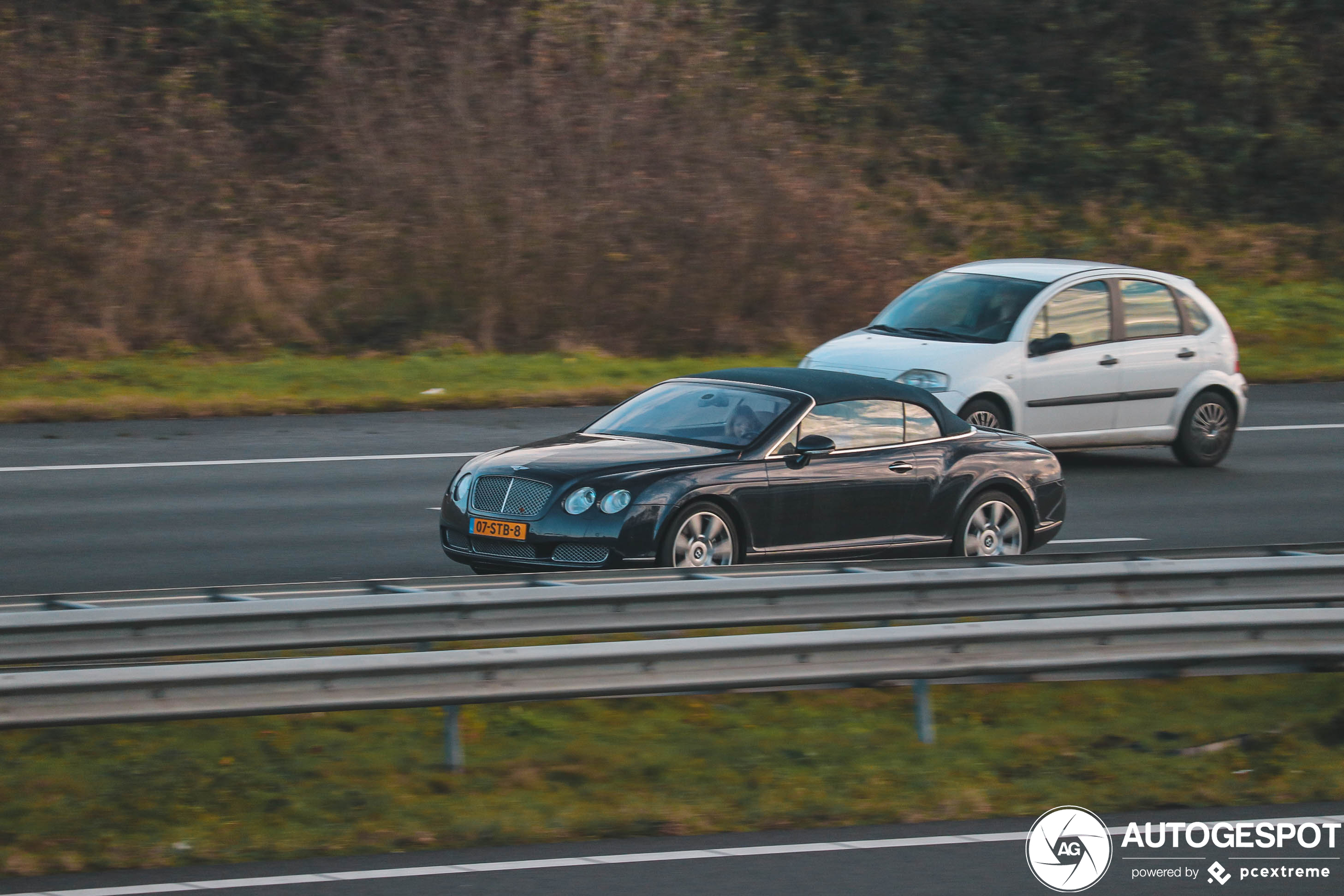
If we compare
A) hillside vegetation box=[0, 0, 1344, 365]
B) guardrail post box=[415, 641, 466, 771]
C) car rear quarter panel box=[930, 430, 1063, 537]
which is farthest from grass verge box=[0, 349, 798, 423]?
guardrail post box=[415, 641, 466, 771]

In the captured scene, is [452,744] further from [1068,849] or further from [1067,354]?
[1067,354]

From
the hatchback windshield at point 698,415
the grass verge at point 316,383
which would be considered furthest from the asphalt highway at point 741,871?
the grass verge at point 316,383

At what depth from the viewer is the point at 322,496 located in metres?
14.0

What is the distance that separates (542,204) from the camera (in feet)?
76.3

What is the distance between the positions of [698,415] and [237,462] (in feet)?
19.5

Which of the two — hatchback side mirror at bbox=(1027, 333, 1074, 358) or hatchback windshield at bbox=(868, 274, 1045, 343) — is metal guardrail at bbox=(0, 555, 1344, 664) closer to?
hatchback side mirror at bbox=(1027, 333, 1074, 358)

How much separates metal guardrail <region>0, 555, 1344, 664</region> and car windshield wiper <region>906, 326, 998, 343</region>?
661 centimetres

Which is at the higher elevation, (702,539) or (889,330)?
(889,330)

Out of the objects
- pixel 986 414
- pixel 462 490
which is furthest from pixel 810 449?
pixel 986 414

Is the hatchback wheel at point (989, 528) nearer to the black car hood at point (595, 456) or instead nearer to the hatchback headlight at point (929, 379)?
the black car hood at point (595, 456)

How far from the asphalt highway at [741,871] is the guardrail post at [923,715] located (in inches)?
39.6

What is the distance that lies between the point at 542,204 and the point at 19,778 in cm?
1683

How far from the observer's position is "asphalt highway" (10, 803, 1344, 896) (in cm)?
598

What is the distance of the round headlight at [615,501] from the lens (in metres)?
9.93
